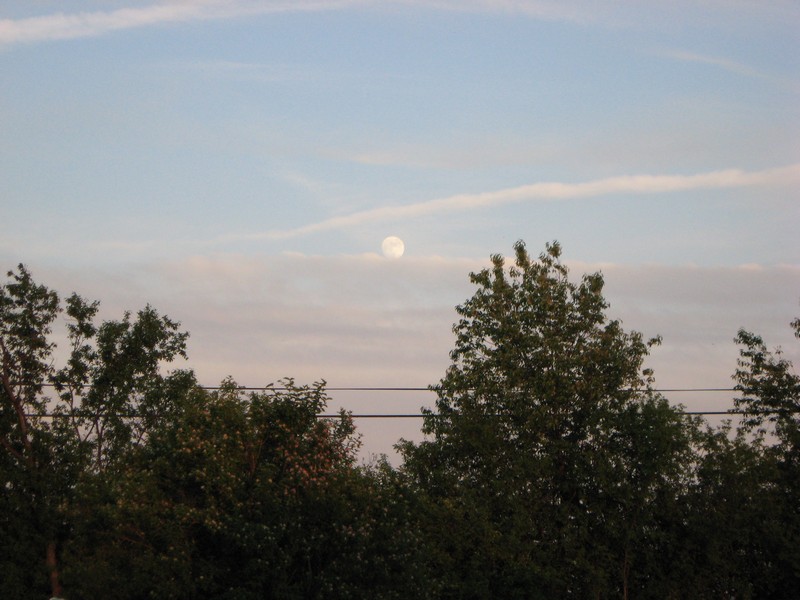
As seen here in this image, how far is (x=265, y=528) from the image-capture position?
2180 cm

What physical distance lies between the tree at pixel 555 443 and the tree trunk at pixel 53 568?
14.9 metres

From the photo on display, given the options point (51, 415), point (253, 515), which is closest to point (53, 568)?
point (51, 415)

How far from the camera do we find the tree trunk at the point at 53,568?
40.1 meters

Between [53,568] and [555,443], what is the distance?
2037cm

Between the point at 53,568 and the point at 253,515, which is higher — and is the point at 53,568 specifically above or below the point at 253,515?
below

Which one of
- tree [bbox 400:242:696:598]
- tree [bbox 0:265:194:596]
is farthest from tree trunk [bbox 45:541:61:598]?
tree [bbox 400:242:696:598]

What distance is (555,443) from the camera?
35.3 m

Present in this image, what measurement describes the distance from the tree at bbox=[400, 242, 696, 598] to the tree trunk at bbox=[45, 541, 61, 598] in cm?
1486

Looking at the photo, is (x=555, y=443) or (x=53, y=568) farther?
(x=53, y=568)

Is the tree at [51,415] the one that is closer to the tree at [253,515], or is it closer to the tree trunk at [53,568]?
the tree trunk at [53,568]

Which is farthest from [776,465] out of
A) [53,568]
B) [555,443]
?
[53,568]

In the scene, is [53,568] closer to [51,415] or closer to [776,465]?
[51,415]

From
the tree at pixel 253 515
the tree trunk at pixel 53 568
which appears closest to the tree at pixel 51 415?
the tree trunk at pixel 53 568

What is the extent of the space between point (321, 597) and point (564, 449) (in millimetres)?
15287
